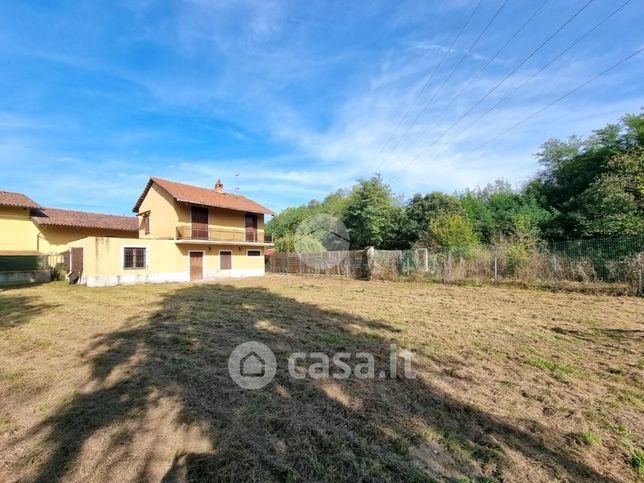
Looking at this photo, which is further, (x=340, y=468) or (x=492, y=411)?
(x=492, y=411)

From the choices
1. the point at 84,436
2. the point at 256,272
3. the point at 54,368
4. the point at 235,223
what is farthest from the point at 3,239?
the point at 84,436

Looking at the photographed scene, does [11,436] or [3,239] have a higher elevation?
[3,239]

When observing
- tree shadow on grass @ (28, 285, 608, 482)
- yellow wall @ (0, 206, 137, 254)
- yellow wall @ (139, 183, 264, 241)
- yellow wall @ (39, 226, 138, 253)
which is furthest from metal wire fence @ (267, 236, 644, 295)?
yellow wall @ (0, 206, 137, 254)

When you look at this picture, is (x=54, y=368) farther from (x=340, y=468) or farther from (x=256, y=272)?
(x=256, y=272)

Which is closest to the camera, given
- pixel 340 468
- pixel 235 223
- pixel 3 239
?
pixel 340 468

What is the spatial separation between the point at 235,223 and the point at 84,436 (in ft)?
63.8

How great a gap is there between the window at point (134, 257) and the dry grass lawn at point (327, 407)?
10463 mm

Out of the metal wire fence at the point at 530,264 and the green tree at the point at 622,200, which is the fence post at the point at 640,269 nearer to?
the metal wire fence at the point at 530,264

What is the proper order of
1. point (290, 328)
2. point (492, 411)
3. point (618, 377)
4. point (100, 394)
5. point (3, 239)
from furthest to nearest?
1. point (3, 239)
2. point (290, 328)
3. point (618, 377)
4. point (100, 394)
5. point (492, 411)

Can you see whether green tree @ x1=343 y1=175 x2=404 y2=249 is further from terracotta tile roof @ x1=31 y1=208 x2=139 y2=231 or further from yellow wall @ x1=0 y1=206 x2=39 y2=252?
yellow wall @ x1=0 y1=206 x2=39 y2=252

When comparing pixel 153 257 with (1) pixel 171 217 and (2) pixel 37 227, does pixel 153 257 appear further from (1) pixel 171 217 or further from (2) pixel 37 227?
(2) pixel 37 227

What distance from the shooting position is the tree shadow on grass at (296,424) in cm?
221

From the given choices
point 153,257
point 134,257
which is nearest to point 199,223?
point 153,257

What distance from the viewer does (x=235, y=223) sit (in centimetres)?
2141
